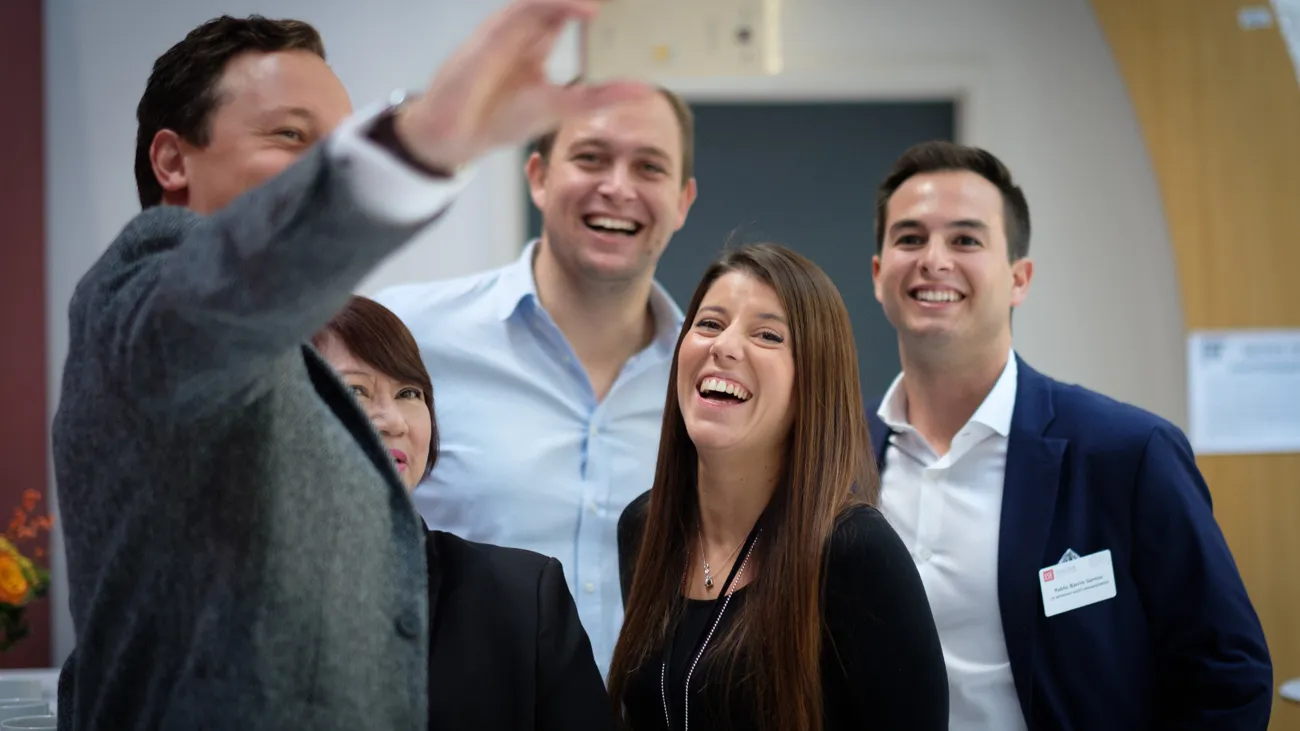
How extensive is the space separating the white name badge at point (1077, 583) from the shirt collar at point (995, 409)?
0.28 meters

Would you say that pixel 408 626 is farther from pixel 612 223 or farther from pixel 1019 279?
pixel 1019 279

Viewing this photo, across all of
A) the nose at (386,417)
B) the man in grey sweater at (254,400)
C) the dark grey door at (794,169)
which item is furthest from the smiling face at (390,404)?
the dark grey door at (794,169)

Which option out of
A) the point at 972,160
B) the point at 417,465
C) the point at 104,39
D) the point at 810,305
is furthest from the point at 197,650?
the point at 104,39

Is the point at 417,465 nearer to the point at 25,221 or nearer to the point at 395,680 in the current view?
the point at 395,680

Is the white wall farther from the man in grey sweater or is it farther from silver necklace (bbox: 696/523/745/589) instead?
the man in grey sweater

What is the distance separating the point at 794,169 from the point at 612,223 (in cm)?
186

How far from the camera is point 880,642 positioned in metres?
1.54

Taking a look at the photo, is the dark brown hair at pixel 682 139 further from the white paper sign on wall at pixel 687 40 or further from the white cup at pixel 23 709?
the white paper sign on wall at pixel 687 40

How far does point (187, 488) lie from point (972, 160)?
186 centimetres

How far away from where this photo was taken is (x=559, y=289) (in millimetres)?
2369

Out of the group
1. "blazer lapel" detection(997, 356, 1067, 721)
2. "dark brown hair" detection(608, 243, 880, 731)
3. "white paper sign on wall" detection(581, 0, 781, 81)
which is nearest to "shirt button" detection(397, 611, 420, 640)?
"dark brown hair" detection(608, 243, 880, 731)

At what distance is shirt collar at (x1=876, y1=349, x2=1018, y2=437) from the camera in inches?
83.5

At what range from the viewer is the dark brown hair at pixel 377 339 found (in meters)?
1.54

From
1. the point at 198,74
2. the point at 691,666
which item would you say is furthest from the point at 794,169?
the point at 198,74
